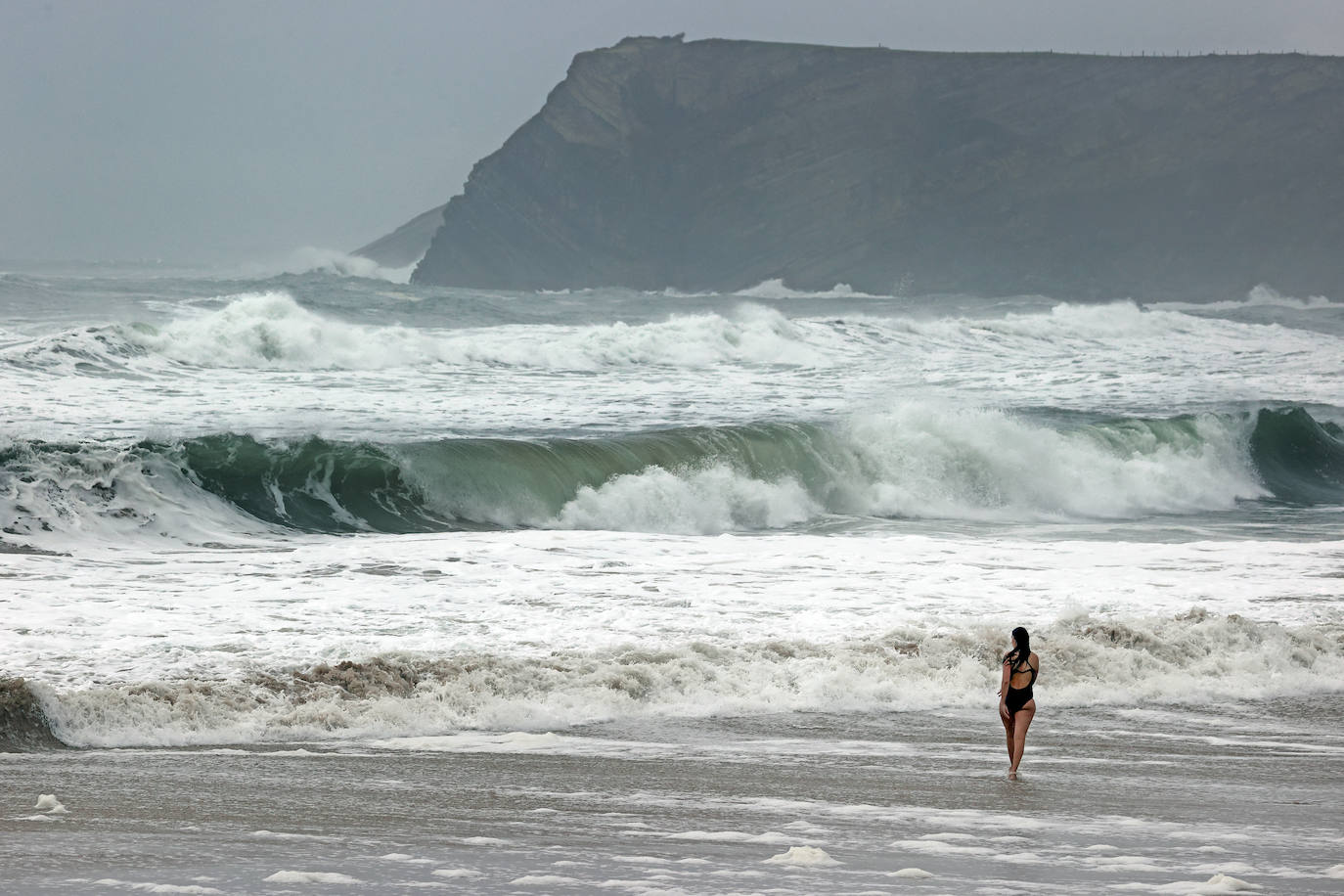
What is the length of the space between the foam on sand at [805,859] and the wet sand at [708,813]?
11mm

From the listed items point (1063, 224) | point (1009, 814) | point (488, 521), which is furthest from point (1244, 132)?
point (1009, 814)

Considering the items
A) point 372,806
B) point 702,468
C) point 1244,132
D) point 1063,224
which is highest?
point 1244,132

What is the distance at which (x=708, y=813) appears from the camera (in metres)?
5.72

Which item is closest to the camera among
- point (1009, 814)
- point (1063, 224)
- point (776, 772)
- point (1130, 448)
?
point (1009, 814)

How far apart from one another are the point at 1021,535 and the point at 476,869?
39.0 feet

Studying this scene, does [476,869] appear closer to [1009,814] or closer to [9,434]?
[1009,814]

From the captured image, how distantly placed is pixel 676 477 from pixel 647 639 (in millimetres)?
8192

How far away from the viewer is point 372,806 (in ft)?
A: 18.8

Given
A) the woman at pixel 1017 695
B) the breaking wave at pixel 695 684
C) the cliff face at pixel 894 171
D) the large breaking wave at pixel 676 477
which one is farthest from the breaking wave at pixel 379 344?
the cliff face at pixel 894 171

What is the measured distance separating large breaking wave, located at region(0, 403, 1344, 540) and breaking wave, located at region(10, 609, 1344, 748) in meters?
6.01

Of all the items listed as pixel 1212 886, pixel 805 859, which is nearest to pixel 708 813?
pixel 805 859

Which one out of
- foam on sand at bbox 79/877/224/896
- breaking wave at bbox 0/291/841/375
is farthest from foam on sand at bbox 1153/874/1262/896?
breaking wave at bbox 0/291/841/375

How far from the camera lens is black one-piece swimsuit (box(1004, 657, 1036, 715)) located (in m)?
6.50

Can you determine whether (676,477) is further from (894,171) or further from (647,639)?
(894,171)
